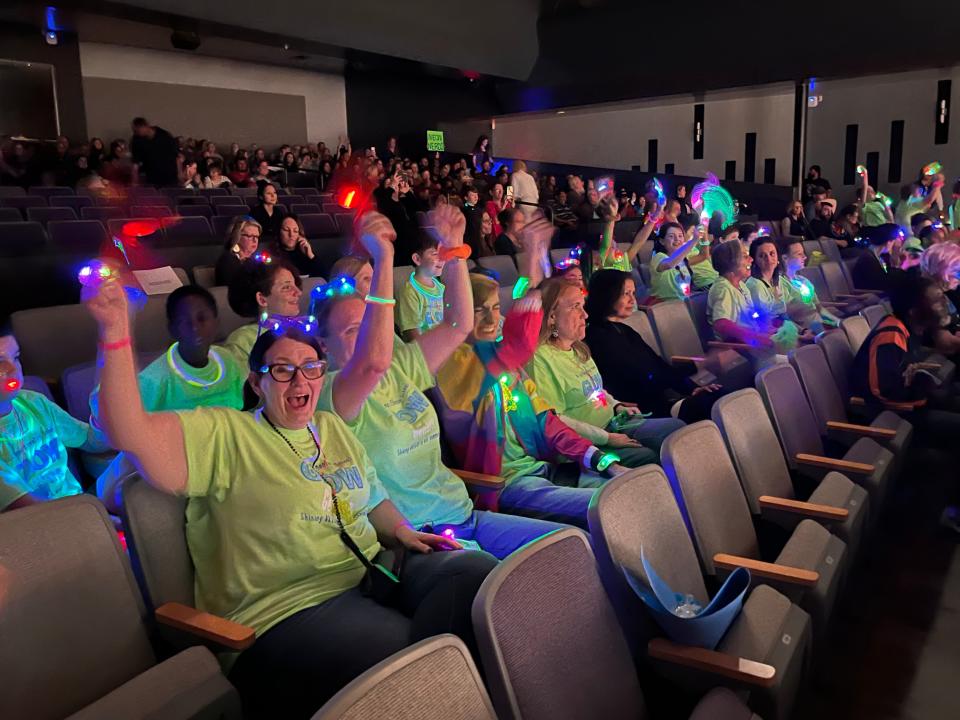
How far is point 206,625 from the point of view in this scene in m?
1.50

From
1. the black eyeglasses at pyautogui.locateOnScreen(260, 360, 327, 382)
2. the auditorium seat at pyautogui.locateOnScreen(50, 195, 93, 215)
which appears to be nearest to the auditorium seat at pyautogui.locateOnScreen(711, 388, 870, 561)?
the black eyeglasses at pyautogui.locateOnScreen(260, 360, 327, 382)

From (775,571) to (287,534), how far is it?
1.12m

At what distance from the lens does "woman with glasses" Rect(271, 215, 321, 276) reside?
16.2 feet

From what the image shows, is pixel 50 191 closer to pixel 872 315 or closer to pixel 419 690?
pixel 872 315

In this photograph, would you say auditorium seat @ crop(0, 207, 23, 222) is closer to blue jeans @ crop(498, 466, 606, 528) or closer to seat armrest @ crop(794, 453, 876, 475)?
blue jeans @ crop(498, 466, 606, 528)

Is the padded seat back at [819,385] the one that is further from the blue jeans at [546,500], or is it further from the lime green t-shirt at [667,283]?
the lime green t-shirt at [667,283]

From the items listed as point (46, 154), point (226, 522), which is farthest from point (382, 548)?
point (46, 154)

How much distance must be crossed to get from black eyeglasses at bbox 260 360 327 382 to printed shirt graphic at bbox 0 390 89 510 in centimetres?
69

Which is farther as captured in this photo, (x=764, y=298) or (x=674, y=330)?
(x=764, y=298)

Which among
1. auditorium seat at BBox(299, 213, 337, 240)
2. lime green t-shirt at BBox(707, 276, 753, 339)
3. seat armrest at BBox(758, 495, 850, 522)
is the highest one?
auditorium seat at BBox(299, 213, 337, 240)

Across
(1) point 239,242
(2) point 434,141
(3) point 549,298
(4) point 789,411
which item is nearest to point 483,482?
(3) point 549,298

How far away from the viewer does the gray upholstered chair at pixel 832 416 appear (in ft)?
9.89

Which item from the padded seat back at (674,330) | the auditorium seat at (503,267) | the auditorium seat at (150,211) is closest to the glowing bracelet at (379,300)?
the padded seat back at (674,330)

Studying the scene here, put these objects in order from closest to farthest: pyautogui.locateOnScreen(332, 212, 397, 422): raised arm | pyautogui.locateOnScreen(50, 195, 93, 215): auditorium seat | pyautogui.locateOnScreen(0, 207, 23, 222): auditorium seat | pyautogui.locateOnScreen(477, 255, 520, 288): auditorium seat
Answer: pyautogui.locateOnScreen(332, 212, 397, 422): raised arm < pyautogui.locateOnScreen(477, 255, 520, 288): auditorium seat < pyautogui.locateOnScreen(0, 207, 23, 222): auditorium seat < pyautogui.locateOnScreen(50, 195, 93, 215): auditorium seat
